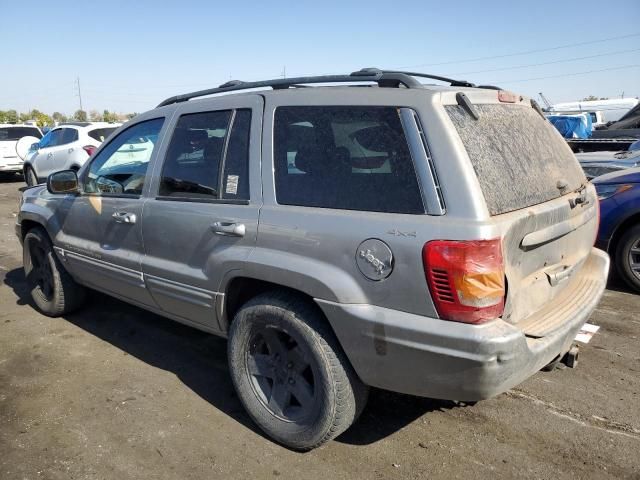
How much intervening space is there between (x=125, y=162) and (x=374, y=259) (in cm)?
238

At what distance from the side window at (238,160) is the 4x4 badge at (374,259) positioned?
852 mm

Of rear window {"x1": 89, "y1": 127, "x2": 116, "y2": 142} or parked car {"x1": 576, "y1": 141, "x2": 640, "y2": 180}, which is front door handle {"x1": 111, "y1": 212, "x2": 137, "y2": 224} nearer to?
parked car {"x1": 576, "y1": 141, "x2": 640, "y2": 180}

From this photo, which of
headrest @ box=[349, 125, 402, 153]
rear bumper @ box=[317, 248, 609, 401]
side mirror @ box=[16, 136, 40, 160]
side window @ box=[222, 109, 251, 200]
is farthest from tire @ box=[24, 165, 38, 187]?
rear bumper @ box=[317, 248, 609, 401]

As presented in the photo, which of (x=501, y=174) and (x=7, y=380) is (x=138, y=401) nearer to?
(x=7, y=380)

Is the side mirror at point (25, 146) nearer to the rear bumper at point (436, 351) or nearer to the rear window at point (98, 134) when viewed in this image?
the rear window at point (98, 134)

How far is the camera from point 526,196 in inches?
100

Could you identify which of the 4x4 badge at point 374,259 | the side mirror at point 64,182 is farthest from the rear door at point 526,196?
the side mirror at point 64,182

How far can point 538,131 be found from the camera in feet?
9.86

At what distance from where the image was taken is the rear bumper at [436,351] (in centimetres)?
218

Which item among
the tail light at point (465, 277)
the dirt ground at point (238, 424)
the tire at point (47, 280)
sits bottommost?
the dirt ground at point (238, 424)

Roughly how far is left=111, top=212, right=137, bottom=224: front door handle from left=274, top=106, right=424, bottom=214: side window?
4.10ft

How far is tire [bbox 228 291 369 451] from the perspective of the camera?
8.39ft

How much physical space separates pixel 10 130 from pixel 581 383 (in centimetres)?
1794

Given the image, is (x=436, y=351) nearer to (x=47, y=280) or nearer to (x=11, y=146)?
(x=47, y=280)
